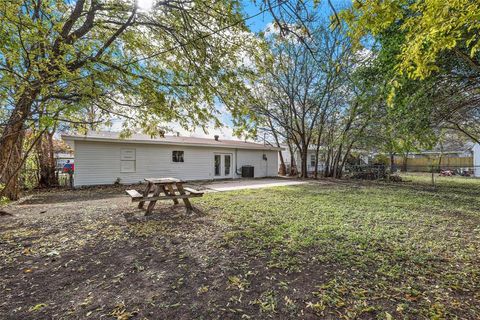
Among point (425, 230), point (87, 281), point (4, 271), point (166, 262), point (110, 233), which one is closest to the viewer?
point (87, 281)

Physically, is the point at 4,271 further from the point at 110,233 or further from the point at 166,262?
the point at 166,262

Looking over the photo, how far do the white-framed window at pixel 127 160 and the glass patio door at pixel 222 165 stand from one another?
16.6 ft

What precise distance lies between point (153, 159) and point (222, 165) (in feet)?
15.5

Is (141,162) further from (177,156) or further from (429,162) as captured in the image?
(429,162)

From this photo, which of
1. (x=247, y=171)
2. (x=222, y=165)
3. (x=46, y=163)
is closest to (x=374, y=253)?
(x=222, y=165)

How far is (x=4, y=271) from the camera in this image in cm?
274

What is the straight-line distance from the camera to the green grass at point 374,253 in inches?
86.2

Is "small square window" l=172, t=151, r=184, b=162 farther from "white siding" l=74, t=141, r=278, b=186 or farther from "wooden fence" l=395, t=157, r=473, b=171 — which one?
"wooden fence" l=395, t=157, r=473, b=171

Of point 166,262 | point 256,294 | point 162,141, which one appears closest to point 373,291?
point 256,294

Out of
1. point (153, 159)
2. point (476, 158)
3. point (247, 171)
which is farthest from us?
point (476, 158)

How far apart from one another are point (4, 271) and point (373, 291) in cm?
420

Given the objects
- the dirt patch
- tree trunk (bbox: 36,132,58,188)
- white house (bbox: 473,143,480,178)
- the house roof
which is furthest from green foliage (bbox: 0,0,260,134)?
white house (bbox: 473,143,480,178)

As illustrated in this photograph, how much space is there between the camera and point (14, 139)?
232 inches

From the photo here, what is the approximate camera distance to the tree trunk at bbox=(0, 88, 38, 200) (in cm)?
440
